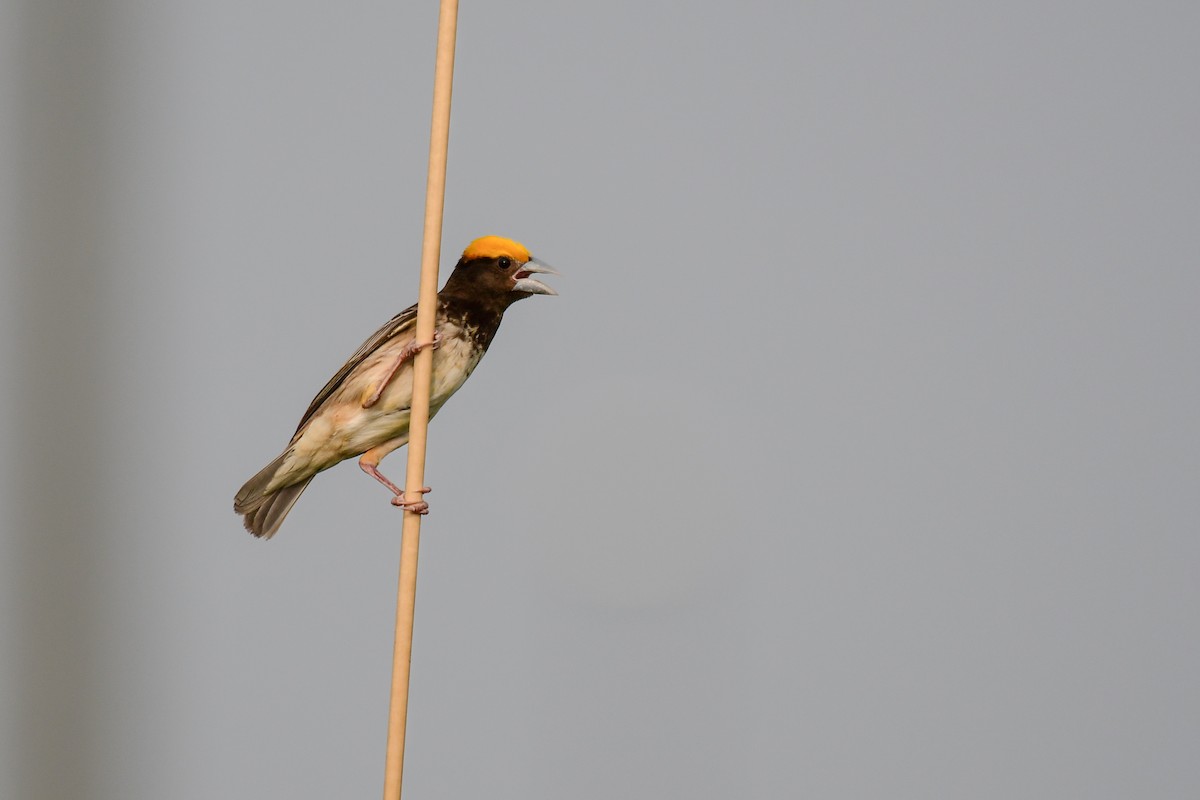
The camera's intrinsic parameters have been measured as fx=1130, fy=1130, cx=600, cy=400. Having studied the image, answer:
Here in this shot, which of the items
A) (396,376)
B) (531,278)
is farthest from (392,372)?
(531,278)

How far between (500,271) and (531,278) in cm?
2

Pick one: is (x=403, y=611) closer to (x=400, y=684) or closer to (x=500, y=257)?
(x=400, y=684)

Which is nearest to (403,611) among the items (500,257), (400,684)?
(400,684)

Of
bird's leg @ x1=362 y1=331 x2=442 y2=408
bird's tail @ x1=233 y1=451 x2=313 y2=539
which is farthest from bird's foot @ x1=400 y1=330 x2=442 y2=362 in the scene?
bird's tail @ x1=233 y1=451 x2=313 y2=539

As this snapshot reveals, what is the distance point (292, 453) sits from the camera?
0.82 metres

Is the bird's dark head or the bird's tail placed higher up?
the bird's dark head

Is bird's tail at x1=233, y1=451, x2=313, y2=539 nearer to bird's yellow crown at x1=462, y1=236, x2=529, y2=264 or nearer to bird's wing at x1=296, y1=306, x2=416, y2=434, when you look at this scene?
bird's wing at x1=296, y1=306, x2=416, y2=434

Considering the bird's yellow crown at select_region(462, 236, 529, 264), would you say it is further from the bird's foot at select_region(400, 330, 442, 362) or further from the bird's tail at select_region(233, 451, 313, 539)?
the bird's tail at select_region(233, 451, 313, 539)

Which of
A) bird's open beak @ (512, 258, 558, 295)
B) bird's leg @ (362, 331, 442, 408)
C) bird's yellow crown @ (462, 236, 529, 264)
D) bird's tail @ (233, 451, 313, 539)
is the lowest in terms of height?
bird's tail @ (233, 451, 313, 539)

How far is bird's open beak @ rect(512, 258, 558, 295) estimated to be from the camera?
0.80 m

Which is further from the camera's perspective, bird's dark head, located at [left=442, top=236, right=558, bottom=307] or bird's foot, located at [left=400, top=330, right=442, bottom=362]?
bird's dark head, located at [left=442, top=236, right=558, bottom=307]

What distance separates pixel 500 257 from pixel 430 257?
15 centimetres

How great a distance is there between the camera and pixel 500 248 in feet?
2.65

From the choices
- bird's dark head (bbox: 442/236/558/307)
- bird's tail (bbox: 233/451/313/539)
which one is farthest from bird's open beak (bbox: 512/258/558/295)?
Result: bird's tail (bbox: 233/451/313/539)
